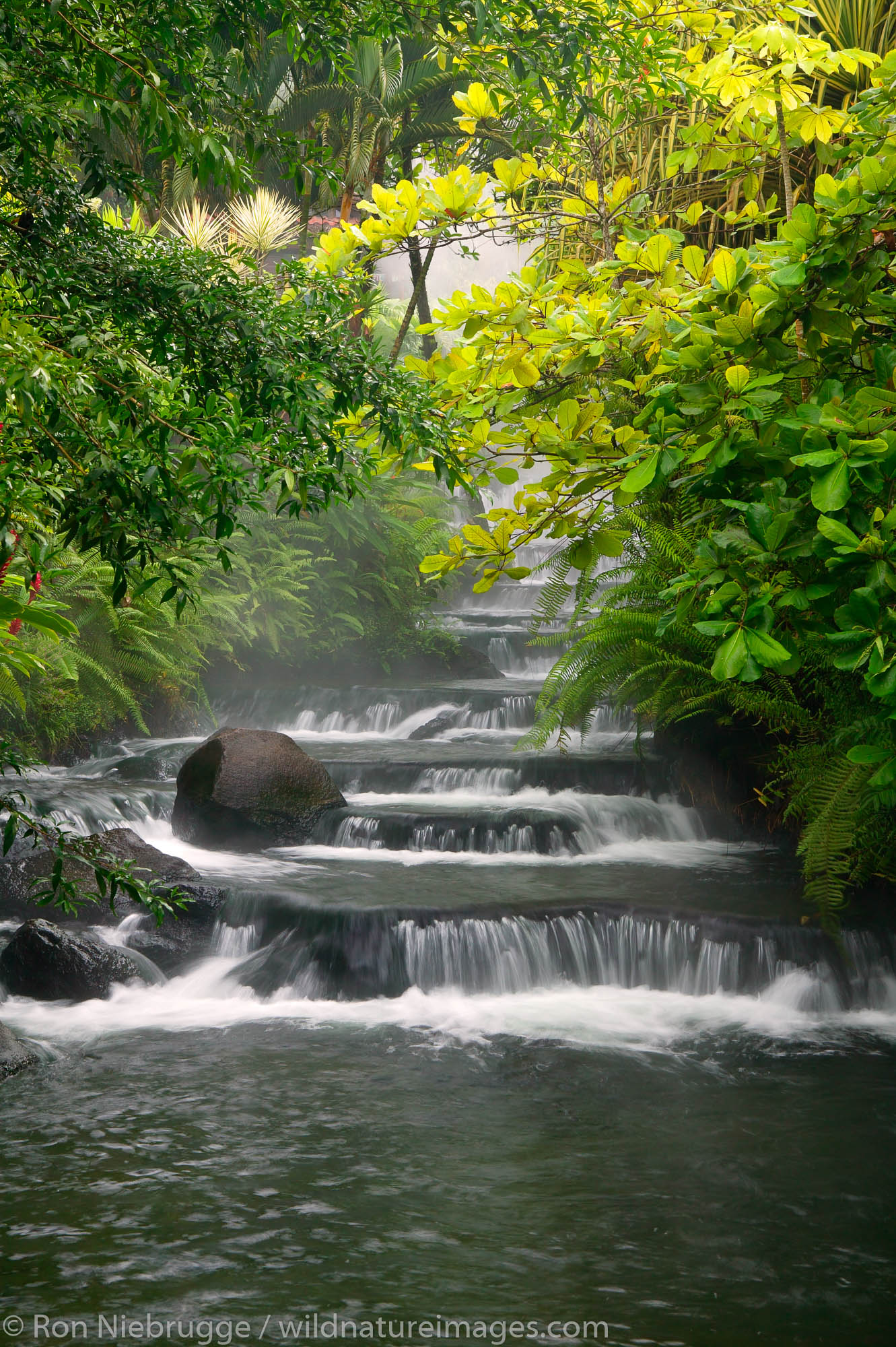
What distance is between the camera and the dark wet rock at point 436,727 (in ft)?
38.4

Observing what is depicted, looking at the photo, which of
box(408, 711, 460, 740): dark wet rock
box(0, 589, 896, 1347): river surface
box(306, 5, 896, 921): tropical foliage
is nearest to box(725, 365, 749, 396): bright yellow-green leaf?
box(306, 5, 896, 921): tropical foliage

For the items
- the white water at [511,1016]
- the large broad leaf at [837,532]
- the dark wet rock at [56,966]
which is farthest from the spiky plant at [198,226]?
the large broad leaf at [837,532]

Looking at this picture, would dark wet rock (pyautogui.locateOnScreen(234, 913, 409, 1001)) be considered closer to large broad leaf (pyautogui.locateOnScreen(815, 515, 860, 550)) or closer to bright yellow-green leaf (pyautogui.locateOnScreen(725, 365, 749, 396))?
bright yellow-green leaf (pyautogui.locateOnScreen(725, 365, 749, 396))

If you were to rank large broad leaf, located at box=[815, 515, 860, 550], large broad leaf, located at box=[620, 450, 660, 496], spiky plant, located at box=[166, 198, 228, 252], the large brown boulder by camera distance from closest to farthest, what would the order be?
large broad leaf, located at box=[815, 515, 860, 550] → large broad leaf, located at box=[620, 450, 660, 496] → the large brown boulder → spiky plant, located at box=[166, 198, 228, 252]

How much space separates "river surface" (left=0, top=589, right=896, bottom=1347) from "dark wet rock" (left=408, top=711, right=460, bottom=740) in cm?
306

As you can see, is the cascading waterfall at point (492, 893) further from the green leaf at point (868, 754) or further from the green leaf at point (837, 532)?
the green leaf at point (837, 532)

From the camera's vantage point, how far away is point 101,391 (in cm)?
283

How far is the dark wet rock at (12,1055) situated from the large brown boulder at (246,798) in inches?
127

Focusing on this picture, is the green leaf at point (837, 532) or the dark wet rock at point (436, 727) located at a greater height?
the dark wet rock at point (436, 727)

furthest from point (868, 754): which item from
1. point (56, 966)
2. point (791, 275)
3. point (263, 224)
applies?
point (263, 224)

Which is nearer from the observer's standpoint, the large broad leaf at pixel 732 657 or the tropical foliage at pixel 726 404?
the large broad leaf at pixel 732 657

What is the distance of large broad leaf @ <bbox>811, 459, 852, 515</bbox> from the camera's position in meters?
2.86

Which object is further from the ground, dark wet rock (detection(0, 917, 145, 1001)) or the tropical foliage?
the tropical foliage

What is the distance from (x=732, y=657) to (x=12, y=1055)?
3.84 m
